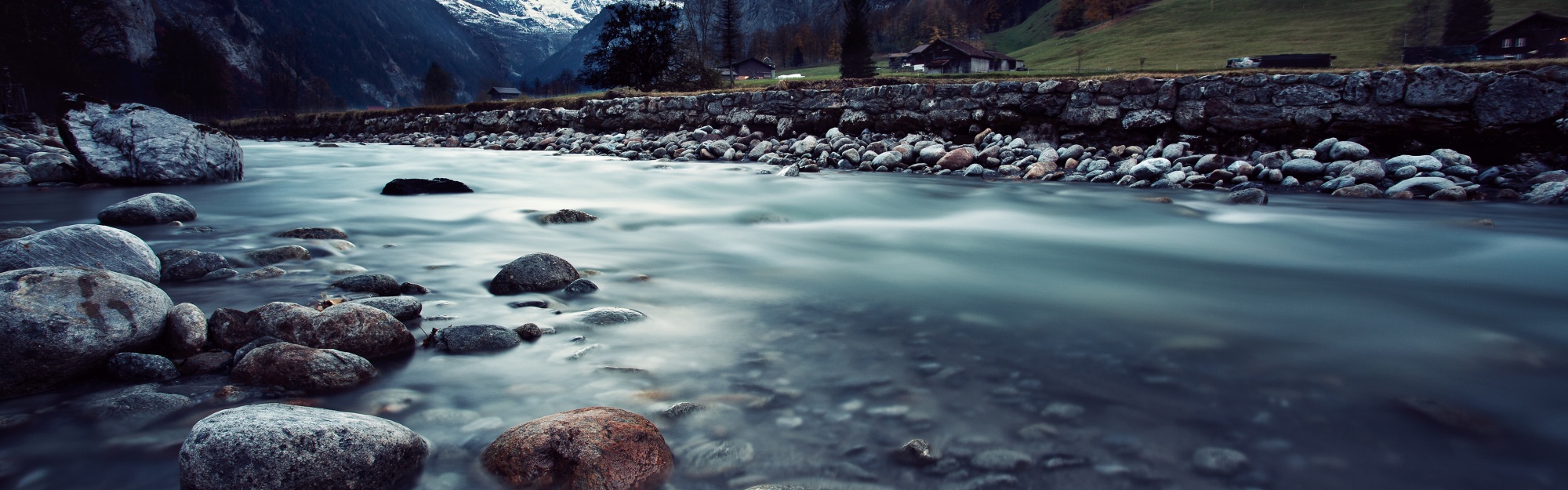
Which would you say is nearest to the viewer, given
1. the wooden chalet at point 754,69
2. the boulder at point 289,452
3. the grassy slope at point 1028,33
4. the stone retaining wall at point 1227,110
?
the boulder at point 289,452

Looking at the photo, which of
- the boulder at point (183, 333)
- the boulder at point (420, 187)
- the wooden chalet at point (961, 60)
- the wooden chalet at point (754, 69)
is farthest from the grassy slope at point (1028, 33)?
the boulder at point (183, 333)

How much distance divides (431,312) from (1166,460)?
2.80 metres

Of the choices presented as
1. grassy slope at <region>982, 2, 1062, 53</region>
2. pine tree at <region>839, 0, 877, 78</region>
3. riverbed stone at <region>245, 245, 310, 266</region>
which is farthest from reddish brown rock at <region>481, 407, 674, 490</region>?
grassy slope at <region>982, 2, 1062, 53</region>

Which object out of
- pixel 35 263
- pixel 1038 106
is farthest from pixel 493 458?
pixel 1038 106

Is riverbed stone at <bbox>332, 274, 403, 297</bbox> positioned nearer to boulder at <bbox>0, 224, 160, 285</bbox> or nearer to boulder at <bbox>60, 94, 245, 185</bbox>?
boulder at <bbox>0, 224, 160, 285</bbox>

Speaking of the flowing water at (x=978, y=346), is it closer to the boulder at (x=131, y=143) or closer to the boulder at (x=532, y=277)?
the boulder at (x=532, y=277)

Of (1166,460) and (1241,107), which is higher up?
(1241,107)

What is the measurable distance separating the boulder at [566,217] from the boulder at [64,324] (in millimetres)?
3728

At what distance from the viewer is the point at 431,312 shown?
118 inches

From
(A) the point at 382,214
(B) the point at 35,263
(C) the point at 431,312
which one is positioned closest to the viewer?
(B) the point at 35,263

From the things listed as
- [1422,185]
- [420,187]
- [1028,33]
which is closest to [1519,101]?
[1422,185]

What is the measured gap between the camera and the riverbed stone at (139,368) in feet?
6.96

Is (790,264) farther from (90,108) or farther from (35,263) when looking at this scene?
(90,108)

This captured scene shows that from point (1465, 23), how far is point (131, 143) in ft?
207
